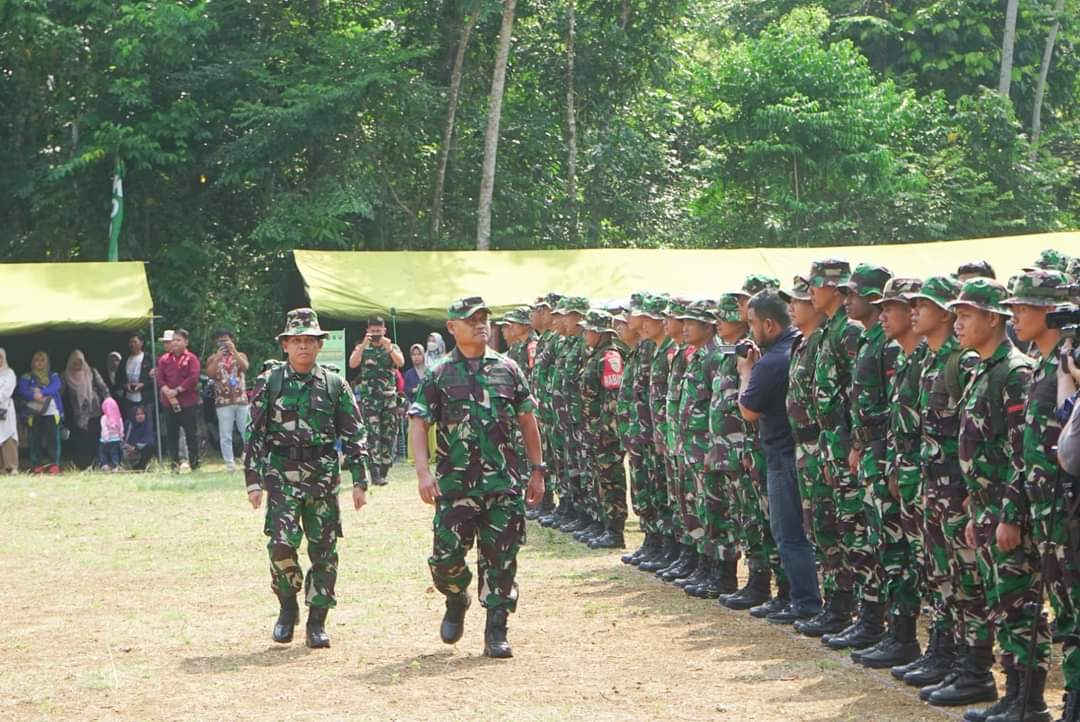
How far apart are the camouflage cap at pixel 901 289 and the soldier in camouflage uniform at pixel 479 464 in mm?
2215

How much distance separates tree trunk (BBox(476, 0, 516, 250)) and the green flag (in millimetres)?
6553

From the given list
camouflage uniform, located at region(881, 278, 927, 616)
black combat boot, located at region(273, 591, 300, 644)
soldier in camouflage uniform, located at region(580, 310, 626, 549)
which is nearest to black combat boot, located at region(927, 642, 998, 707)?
camouflage uniform, located at region(881, 278, 927, 616)

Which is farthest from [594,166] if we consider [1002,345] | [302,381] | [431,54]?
[1002,345]

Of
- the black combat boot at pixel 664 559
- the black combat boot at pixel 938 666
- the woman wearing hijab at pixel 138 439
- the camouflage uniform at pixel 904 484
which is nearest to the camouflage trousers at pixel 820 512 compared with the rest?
the camouflage uniform at pixel 904 484

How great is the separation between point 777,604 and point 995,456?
3422 millimetres

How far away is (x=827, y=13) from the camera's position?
39.5 m

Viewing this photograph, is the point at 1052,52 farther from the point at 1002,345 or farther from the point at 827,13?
the point at 1002,345

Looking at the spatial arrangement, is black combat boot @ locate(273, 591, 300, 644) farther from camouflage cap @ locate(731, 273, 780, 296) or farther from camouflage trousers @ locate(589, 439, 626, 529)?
camouflage trousers @ locate(589, 439, 626, 529)

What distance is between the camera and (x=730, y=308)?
10617 millimetres

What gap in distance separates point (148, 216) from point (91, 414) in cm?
745

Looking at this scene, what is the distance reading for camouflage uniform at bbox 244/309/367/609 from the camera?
9609 mm

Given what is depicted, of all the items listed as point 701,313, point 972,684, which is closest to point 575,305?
point 701,313

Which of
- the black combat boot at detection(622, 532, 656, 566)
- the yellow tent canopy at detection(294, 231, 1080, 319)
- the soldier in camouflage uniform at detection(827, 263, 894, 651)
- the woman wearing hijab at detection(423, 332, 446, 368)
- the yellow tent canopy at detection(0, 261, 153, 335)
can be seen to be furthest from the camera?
the yellow tent canopy at detection(294, 231, 1080, 319)

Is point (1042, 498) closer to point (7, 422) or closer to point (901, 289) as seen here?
point (901, 289)
